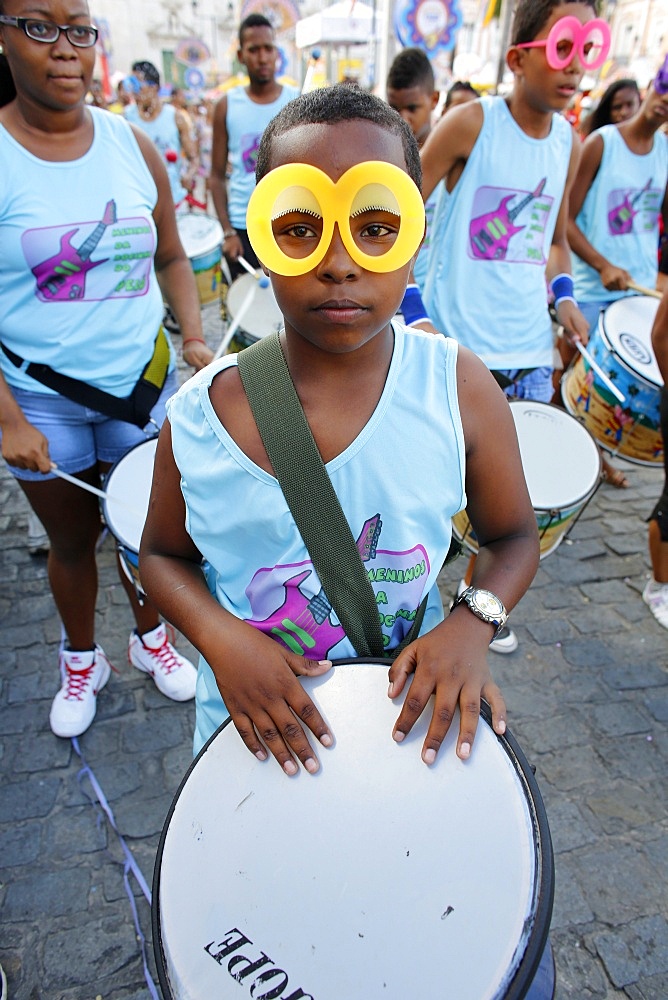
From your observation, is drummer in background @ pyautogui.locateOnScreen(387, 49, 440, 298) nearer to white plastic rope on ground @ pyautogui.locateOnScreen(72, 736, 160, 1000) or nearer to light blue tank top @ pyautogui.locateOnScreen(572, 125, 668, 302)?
light blue tank top @ pyautogui.locateOnScreen(572, 125, 668, 302)

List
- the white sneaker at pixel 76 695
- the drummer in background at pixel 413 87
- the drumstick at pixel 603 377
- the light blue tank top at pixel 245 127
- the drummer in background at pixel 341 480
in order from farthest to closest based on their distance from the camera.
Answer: the light blue tank top at pixel 245 127
the drummer in background at pixel 413 87
the drumstick at pixel 603 377
the white sneaker at pixel 76 695
the drummer in background at pixel 341 480

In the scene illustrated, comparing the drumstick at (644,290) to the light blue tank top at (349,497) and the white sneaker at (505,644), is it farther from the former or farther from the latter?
the light blue tank top at (349,497)

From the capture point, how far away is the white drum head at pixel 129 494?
206 centimetres

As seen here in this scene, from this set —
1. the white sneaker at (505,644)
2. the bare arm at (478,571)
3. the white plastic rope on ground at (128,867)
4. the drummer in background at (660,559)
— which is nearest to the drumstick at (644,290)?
the drummer in background at (660,559)

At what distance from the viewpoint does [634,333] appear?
3264mm

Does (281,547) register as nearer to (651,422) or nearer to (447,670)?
(447,670)

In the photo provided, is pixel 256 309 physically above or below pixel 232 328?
below

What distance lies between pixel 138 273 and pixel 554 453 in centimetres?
165

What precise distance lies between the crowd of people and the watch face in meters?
0.03

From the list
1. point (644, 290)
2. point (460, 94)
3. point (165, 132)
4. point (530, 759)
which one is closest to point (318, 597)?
point (530, 759)

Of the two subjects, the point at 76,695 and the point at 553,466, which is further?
the point at 76,695

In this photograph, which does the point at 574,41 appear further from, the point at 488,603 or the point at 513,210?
the point at 488,603

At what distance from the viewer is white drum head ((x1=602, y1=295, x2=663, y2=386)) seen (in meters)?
3.02

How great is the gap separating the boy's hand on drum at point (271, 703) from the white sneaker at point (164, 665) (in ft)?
5.72
